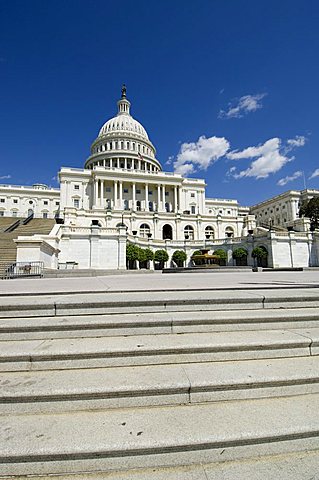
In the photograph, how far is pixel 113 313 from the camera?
4547 mm

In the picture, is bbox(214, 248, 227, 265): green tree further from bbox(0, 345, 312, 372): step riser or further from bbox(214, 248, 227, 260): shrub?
bbox(0, 345, 312, 372): step riser

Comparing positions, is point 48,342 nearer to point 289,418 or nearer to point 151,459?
point 151,459

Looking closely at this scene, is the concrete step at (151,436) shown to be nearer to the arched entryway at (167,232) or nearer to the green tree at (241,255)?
the green tree at (241,255)

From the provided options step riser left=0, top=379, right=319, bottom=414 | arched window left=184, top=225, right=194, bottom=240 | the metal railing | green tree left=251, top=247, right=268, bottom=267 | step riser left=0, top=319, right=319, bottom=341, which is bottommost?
step riser left=0, top=379, right=319, bottom=414

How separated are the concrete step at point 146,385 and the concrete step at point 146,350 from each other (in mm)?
113

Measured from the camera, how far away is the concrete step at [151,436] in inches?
85.7

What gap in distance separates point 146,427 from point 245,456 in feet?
2.99

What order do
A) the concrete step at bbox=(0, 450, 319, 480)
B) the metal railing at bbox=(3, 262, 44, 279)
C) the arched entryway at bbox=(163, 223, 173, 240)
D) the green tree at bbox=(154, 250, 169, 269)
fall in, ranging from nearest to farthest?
the concrete step at bbox=(0, 450, 319, 480) < the metal railing at bbox=(3, 262, 44, 279) < the green tree at bbox=(154, 250, 169, 269) < the arched entryway at bbox=(163, 223, 173, 240)

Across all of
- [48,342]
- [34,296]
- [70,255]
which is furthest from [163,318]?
[70,255]

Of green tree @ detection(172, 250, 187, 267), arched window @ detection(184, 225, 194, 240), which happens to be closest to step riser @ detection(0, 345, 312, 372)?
green tree @ detection(172, 250, 187, 267)

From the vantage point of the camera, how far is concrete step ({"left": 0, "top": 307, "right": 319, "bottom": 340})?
13.2ft

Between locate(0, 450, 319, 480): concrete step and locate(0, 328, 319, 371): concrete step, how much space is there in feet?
4.30

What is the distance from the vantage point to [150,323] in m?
4.17

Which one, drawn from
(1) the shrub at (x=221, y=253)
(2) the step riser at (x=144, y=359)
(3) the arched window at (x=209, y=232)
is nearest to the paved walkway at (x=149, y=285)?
(2) the step riser at (x=144, y=359)
